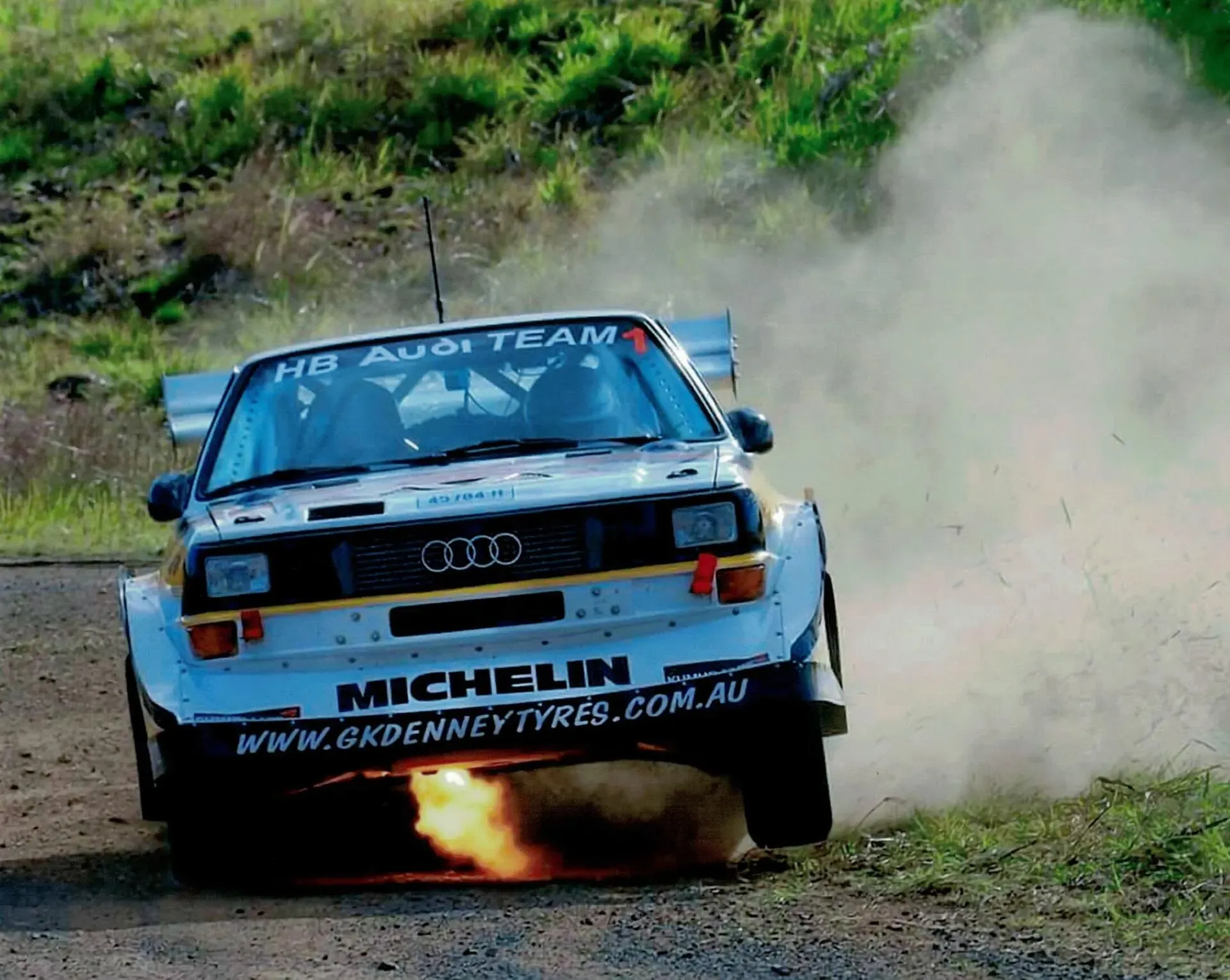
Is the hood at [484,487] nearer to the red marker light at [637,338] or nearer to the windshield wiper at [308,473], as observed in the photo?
the windshield wiper at [308,473]

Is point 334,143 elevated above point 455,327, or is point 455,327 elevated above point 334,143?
point 334,143

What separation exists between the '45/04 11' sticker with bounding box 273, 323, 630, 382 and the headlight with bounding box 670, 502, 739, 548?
1362 millimetres

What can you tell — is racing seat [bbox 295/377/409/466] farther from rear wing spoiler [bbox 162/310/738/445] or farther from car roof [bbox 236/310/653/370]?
rear wing spoiler [bbox 162/310/738/445]

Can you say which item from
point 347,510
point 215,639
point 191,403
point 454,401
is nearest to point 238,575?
point 215,639

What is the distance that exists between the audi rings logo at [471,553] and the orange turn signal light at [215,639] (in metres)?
0.50

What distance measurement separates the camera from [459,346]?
24.6 feet

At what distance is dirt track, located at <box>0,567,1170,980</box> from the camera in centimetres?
525

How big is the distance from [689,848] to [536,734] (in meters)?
0.85

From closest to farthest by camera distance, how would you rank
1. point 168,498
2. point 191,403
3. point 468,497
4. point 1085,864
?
point 1085,864, point 468,497, point 168,498, point 191,403

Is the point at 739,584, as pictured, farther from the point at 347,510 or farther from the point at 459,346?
the point at 459,346

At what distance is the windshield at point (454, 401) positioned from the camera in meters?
7.11

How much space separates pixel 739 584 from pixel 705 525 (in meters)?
0.16

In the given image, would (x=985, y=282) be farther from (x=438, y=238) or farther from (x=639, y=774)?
(x=639, y=774)

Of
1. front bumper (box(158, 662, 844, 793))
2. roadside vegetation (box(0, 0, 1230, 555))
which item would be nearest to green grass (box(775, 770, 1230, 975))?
front bumper (box(158, 662, 844, 793))
